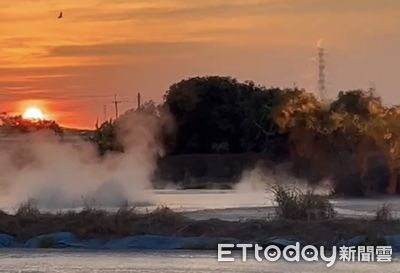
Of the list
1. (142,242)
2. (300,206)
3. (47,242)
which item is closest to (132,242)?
(142,242)

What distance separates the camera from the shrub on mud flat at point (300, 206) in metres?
29.0

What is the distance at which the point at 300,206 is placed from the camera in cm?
2916

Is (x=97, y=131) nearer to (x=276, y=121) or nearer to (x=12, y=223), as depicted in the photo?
(x=276, y=121)

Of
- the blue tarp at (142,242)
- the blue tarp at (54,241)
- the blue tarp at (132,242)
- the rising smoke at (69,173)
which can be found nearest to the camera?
the blue tarp at (142,242)

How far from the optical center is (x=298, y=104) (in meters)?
62.9

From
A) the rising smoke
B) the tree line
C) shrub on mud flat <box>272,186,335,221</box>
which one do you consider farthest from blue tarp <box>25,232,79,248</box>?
the tree line

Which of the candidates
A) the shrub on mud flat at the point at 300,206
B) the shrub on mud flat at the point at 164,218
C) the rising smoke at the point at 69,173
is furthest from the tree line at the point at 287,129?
the shrub on mud flat at the point at 164,218

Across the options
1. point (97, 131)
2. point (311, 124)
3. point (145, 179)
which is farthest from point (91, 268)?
point (97, 131)

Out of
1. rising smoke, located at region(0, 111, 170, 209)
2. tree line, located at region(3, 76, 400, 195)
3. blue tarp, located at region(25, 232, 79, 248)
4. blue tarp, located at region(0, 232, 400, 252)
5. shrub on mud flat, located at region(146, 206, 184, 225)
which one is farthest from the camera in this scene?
tree line, located at region(3, 76, 400, 195)

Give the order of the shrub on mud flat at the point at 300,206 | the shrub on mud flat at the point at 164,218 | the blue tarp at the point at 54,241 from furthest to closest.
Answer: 1. the shrub on mud flat at the point at 300,206
2. the shrub on mud flat at the point at 164,218
3. the blue tarp at the point at 54,241

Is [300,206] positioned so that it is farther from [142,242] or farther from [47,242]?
[47,242]

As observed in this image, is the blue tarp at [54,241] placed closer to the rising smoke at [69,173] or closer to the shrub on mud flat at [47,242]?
the shrub on mud flat at [47,242]

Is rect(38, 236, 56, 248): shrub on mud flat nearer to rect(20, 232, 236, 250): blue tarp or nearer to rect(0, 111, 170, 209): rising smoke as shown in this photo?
rect(20, 232, 236, 250): blue tarp

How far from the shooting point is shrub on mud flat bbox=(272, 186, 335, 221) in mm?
29000
